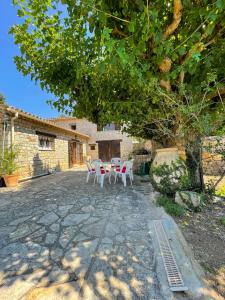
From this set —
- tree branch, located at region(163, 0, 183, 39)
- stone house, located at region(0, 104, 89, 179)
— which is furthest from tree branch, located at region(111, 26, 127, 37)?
stone house, located at region(0, 104, 89, 179)

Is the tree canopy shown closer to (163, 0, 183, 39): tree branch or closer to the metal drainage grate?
(163, 0, 183, 39): tree branch

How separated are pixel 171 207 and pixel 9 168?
592cm

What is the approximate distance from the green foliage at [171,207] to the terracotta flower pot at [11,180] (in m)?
5.49

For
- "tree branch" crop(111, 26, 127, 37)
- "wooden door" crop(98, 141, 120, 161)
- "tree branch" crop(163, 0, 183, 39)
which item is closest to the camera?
"tree branch" crop(163, 0, 183, 39)

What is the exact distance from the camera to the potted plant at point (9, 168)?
660 centimetres

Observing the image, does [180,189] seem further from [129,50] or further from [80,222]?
[129,50]

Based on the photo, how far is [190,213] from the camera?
10.8 ft

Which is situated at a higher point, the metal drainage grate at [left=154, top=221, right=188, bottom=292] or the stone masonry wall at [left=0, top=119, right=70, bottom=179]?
the stone masonry wall at [left=0, top=119, right=70, bottom=179]

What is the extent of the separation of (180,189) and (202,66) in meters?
2.49

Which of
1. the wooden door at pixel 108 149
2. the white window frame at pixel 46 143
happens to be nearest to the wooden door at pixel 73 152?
the white window frame at pixel 46 143

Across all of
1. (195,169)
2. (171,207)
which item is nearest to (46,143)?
(195,169)

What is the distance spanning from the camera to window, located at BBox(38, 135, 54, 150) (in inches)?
375

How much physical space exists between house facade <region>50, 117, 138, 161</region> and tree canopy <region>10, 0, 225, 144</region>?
1251cm

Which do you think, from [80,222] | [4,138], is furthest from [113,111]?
[4,138]
